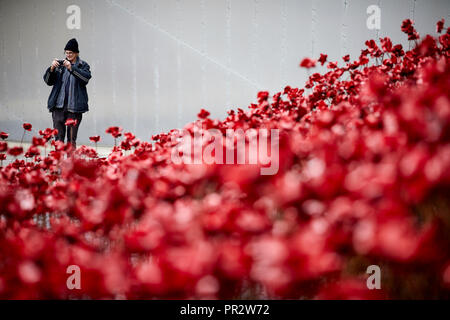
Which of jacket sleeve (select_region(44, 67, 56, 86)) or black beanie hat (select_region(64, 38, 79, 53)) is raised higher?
black beanie hat (select_region(64, 38, 79, 53))

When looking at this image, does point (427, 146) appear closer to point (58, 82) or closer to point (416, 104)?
point (416, 104)

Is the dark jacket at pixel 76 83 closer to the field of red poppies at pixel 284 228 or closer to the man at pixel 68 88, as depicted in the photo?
the man at pixel 68 88

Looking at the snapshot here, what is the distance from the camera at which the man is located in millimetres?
3870

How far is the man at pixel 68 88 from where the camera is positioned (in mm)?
3870

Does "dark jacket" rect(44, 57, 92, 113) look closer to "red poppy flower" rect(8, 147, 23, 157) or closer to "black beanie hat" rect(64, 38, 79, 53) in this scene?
"black beanie hat" rect(64, 38, 79, 53)

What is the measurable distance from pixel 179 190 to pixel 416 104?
582 millimetres

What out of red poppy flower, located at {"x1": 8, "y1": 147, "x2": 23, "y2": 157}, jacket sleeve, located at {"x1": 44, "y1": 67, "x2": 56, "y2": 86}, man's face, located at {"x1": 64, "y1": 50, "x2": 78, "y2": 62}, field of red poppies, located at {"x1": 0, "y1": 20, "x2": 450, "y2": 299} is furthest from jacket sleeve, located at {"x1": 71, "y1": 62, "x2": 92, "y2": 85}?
field of red poppies, located at {"x1": 0, "y1": 20, "x2": 450, "y2": 299}

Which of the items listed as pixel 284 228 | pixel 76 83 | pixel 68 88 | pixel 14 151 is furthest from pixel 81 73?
pixel 284 228

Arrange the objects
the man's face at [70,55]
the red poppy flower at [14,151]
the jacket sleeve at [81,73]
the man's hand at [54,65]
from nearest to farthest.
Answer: the red poppy flower at [14,151] → the man's hand at [54,65] → the jacket sleeve at [81,73] → the man's face at [70,55]

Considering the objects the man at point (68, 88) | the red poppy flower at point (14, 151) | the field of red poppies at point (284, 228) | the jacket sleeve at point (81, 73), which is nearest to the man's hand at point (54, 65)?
the man at point (68, 88)

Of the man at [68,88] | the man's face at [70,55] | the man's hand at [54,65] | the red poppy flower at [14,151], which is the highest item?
the man's face at [70,55]

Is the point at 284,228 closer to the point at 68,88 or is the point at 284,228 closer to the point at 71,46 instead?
the point at 68,88
